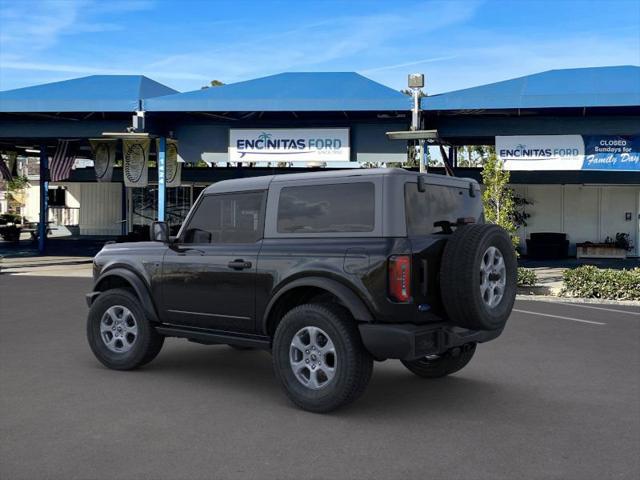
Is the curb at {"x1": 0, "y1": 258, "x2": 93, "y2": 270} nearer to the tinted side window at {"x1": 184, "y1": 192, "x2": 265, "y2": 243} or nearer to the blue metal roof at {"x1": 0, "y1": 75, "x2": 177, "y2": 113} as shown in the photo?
the blue metal roof at {"x1": 0, "y1": 75, "x2": 177, "y2": 113}

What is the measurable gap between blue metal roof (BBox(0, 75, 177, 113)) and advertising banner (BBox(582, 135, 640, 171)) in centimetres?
1396

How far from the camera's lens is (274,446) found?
4594 mm

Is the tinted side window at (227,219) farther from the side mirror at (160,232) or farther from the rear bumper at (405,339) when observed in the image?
the rear bumper at (405,339)

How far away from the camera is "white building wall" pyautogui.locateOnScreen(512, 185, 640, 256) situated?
26.4 m

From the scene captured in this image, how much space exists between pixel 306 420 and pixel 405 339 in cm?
107

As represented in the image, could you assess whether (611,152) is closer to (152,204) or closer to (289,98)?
(289,98)

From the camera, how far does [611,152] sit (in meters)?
19.6

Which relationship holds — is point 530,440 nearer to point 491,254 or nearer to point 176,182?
point 491,254

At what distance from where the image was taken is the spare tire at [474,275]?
5133 mm

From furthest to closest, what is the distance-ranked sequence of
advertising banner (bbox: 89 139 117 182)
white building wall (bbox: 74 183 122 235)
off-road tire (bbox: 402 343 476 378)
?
white building wall (bbox: 74 183 122 235) → advertising banner (bbox: 89 139 117 182) → off-road tire (bbox: 402 343 476 378)

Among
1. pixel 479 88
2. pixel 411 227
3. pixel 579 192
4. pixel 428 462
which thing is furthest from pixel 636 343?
pixel 579 192

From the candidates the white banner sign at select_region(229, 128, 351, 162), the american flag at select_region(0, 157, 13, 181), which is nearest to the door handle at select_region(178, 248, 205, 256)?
the white banner sign at select_region(229, 128, 351, 162)

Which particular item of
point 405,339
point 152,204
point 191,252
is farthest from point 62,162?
point 405,339

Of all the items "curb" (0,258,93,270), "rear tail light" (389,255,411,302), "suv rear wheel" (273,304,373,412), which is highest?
"rear tail light" (389,255,411,302)
